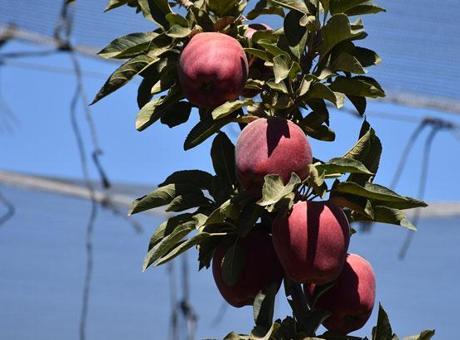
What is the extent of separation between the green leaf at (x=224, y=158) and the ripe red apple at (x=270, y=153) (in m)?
0.06

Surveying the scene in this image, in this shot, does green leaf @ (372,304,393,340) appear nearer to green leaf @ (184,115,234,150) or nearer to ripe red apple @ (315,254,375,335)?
ripe red apple @ (315,254,375,335)

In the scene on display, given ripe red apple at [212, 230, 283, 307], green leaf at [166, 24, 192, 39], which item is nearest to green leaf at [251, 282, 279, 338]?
ripe red apple at [212, 230, 283, 307]

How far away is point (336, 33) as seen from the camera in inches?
32.1

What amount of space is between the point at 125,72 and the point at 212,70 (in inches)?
4.4

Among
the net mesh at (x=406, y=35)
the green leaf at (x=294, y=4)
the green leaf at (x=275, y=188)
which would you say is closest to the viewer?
the green leaf at (x=275, y=188)

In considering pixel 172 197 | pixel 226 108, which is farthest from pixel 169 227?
pixel 226 108

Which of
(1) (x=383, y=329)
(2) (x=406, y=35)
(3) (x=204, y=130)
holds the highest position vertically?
(3) (x=204, y=130)

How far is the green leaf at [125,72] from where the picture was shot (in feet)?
2.88

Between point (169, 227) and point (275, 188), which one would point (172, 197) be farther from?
point (275, 188)

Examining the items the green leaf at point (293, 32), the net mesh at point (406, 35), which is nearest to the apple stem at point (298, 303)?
the green leaf at point (293, 32)

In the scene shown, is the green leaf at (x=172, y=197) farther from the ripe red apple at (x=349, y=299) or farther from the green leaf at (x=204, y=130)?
the ripe red apple at (x=349, y=299)

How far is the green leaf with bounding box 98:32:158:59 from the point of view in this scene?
89 centimetres

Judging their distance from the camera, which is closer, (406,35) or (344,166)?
(344,166)

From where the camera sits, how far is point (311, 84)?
2.67 ft
